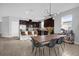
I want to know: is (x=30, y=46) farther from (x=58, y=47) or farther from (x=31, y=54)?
(x=58, y=47)

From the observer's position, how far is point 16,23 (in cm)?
257

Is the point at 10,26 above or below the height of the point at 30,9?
below

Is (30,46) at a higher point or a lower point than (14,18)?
lower

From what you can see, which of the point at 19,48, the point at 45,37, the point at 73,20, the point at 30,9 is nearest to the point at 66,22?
the point at 73,20

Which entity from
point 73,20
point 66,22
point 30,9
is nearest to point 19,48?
point 30,9

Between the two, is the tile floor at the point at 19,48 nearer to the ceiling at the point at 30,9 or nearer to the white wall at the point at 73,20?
the white wall at the point at 73,20

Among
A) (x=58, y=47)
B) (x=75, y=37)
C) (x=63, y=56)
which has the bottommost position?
(x=63, y=56)

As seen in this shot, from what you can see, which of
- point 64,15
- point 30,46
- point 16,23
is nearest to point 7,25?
point 16,23

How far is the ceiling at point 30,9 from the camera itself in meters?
2.55

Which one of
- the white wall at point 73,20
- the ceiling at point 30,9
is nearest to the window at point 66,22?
the white wall at point 73,20

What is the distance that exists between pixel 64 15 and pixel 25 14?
0.78 m

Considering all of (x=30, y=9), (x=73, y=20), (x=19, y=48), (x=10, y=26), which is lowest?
(x=19, y=48)

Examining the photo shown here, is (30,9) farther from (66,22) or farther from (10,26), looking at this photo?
(66,22)

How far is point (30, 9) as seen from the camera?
257cm
